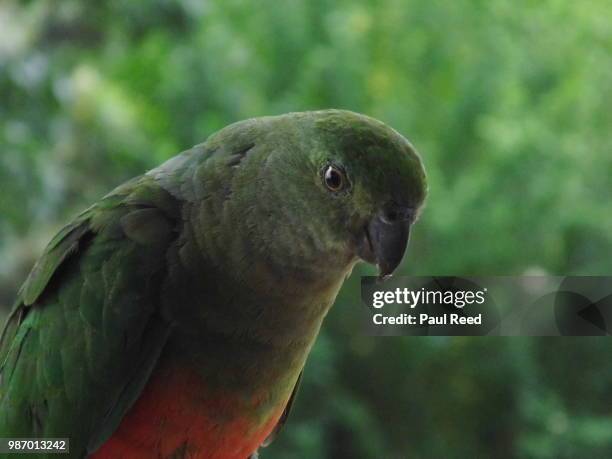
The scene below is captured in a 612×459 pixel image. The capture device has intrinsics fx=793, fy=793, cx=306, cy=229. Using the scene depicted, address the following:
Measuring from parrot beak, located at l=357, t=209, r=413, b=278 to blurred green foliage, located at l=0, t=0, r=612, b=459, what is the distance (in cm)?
105

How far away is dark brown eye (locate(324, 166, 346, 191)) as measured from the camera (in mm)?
802

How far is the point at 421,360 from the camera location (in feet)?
6.82

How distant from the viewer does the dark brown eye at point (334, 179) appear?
802 mm

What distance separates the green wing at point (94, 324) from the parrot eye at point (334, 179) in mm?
200

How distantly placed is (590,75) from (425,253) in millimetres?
819

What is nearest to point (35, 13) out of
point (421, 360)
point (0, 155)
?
point (0, 155)

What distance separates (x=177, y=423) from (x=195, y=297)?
0.14 m

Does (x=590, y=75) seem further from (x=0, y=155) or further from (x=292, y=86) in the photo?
(x=0, y=155)

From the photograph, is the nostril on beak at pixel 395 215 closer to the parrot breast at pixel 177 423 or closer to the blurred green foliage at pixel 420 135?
the parrot breast at pixel 177 423

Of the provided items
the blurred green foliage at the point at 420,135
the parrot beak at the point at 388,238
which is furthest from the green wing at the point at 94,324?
the blurred green foliage at the point at 420,135
